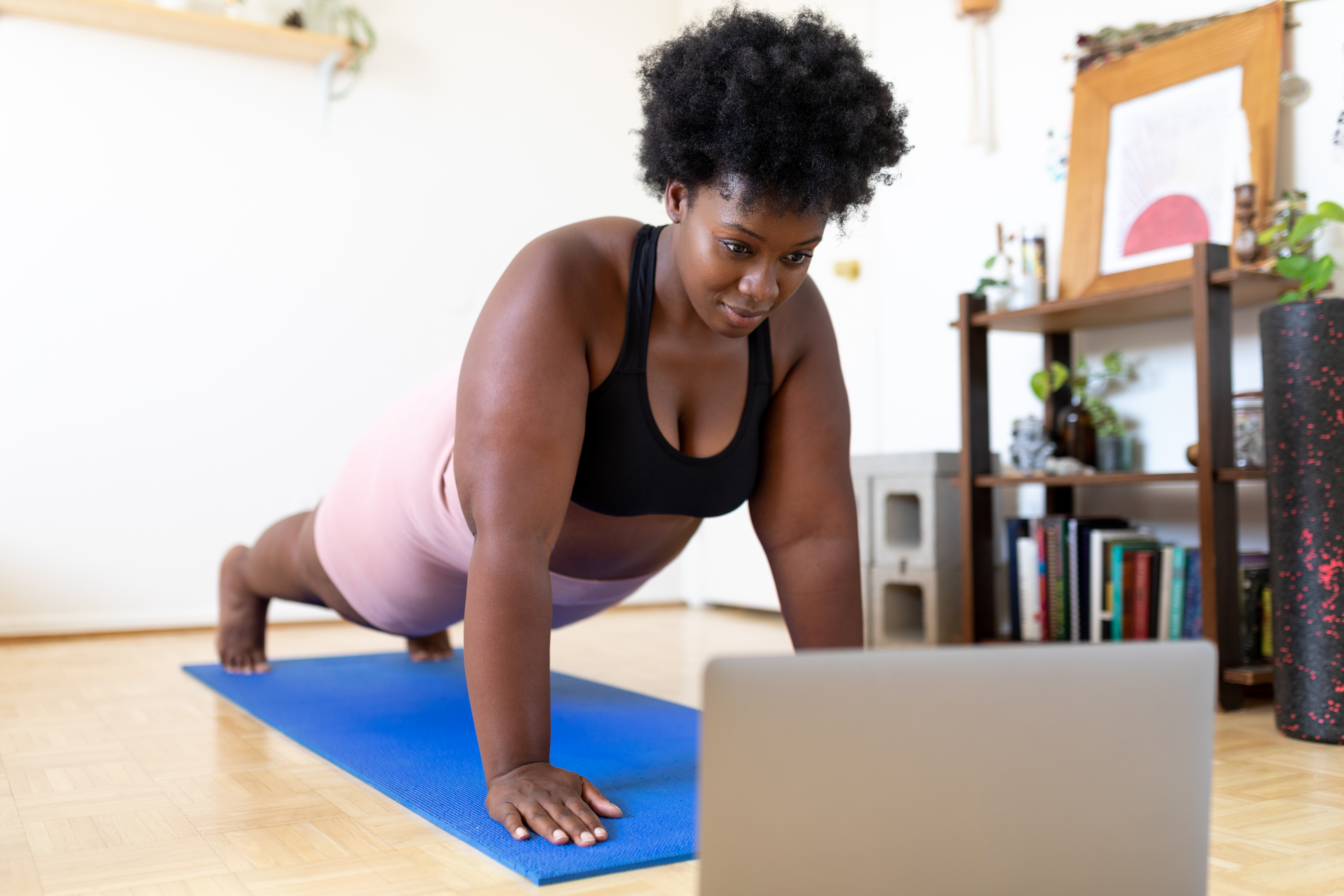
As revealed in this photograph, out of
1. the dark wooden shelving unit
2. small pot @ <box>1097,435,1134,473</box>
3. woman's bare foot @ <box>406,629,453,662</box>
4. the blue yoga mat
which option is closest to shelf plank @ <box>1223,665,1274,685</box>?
the dark wooden shelving unit

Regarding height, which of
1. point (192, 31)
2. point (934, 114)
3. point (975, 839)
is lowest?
point (975, 839)

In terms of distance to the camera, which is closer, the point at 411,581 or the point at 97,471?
the point at 411,581

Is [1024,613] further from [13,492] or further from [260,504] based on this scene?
[13,492]

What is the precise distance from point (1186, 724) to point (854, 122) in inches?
29.9

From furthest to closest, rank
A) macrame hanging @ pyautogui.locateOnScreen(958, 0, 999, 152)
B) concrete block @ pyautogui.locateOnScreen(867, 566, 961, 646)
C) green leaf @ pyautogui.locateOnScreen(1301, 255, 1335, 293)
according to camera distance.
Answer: macrame hanging @ pyautogui.locateOnScreen(958, 0, 999, 152)
concrete block @ pyautogui.locateOnScreen(867, 566, 961, 646)
green leaf @ pyautogui.locateOnScreen(1301, 255, 1335, 293)

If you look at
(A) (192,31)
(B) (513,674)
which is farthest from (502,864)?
(A) (192,31)

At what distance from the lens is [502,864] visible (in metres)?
1.08

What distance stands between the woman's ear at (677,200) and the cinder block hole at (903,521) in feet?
6.10

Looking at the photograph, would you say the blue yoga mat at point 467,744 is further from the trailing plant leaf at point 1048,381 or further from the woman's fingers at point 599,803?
the trailing plant leaf at point 1048,381

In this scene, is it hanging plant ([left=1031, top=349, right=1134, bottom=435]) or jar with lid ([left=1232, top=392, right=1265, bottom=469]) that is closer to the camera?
jar with lid ([left=1232, top=392, right=1265, bottom=469])

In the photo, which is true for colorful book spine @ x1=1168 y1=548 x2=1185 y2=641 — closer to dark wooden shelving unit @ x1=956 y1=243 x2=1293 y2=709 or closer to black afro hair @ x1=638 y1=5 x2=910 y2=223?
dark wooden shelving unit @ x1=956 y1=243 x2=1293 y2=709

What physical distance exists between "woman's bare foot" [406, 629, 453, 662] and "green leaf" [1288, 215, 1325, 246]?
1.92 meters

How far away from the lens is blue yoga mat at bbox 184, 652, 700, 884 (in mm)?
1118

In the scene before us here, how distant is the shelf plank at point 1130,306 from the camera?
2205 mm
